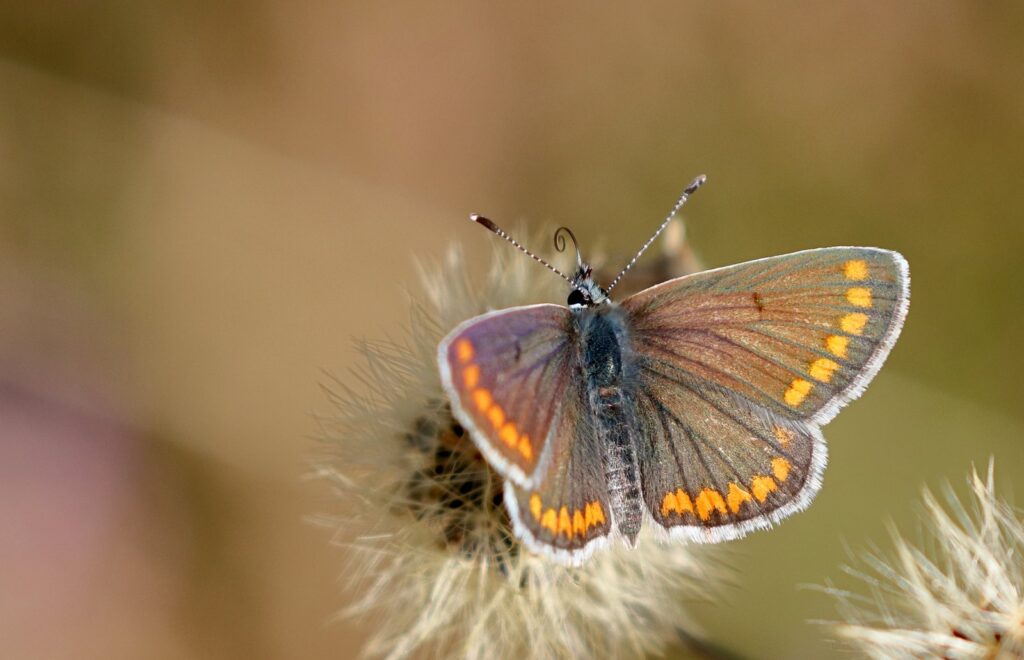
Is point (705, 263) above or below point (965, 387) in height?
above

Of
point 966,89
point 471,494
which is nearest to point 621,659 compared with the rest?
point 471,494

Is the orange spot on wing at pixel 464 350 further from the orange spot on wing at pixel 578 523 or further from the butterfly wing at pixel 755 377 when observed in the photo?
the butterfly wing at pixel 755 377

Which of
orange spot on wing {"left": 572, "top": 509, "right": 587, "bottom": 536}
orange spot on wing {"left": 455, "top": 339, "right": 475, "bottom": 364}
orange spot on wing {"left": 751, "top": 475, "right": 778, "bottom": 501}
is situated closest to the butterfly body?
orange spot on wing {"left": 572, "top": 509, "right": 587, "bottom": 536}

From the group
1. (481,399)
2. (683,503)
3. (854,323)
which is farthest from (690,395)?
(481,399)

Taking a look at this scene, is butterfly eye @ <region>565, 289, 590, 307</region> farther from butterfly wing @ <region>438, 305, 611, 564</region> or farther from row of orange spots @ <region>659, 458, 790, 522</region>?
row of orange spots @ <region>659, 458, 790, 522</region>

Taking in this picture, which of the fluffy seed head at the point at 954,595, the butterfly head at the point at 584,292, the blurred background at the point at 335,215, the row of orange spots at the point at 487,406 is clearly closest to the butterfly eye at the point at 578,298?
the butterfly head at the point at 584,292

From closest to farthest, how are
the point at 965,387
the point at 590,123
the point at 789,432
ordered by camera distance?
the point at 789,432
the point at 965,387
the point at 590,123

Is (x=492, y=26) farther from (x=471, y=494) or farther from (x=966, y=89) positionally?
(x=471, y=494)
